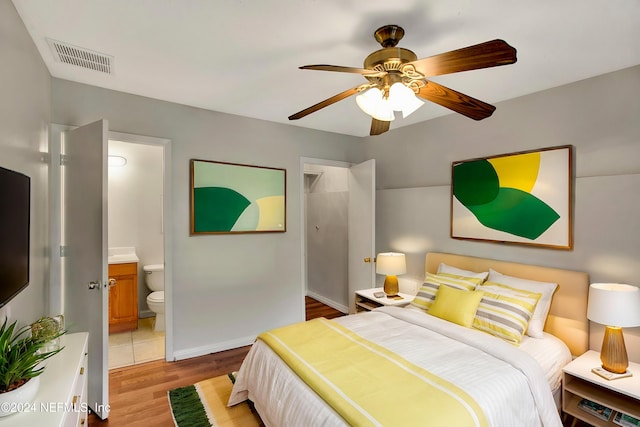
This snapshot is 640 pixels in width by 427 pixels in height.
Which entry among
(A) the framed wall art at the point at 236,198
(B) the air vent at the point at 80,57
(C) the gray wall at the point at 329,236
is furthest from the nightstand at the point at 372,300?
(B) the air vent at the point at 80,57

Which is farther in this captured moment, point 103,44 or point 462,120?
point 462,120

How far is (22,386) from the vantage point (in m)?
1.21

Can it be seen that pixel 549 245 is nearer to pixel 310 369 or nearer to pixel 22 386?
pixel 310 369

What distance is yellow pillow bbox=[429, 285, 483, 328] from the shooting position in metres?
2.42

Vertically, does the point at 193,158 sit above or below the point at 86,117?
below

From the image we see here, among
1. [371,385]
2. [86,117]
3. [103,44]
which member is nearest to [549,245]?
[371,385]

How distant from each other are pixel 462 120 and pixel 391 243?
1.59 metres

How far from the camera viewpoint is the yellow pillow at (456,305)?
2418mm

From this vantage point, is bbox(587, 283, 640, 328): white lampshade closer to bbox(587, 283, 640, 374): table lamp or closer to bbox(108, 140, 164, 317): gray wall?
bbox(587, 283, 640, 374): table lamp

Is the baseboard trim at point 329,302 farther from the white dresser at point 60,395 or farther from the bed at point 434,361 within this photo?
the white dresser at point 60,395

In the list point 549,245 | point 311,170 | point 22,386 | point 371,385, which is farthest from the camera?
point 311,170

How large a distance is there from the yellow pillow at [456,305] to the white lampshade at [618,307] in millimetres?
706

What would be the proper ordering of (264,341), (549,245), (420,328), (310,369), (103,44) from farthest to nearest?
(549,245) → (420,328) → (264,341) → (103,44) → (310,369)

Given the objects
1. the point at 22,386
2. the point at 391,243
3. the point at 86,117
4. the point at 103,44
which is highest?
the point at 103,44
